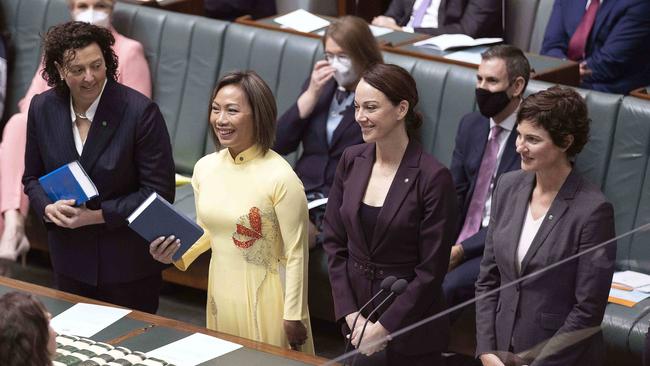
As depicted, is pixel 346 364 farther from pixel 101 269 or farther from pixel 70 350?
pixel 101 269

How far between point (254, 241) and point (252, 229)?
0.04 meters

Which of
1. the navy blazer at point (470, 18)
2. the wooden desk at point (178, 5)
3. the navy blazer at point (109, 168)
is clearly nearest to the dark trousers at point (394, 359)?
the navy blazer at point (109, 168)

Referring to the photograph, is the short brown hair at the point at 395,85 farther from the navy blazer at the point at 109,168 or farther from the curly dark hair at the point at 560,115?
the navy blazer at the point at 109,168

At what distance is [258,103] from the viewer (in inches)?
137

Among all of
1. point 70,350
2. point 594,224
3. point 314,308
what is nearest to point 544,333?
point 594,224

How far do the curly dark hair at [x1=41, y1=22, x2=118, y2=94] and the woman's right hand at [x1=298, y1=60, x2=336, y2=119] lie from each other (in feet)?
4.10

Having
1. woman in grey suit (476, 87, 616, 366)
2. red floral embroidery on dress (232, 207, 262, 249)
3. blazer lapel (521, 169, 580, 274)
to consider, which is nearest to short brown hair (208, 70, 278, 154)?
red floral embroidery on dress (232, 207, 262, 249)

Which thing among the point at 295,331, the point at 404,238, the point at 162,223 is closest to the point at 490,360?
the point at 404,238

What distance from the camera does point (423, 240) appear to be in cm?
342

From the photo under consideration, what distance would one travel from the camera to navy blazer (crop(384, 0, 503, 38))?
588 centimetres

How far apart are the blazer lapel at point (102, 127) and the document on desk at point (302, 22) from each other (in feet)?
6.57

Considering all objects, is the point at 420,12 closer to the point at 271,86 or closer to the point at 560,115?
the point at 271,86

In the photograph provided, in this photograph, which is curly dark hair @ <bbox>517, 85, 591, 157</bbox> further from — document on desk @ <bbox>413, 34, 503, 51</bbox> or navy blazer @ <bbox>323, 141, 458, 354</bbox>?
document on desk @ <bbox>413, 34, 503, 51</bbox>

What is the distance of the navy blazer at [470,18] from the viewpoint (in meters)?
5.88
